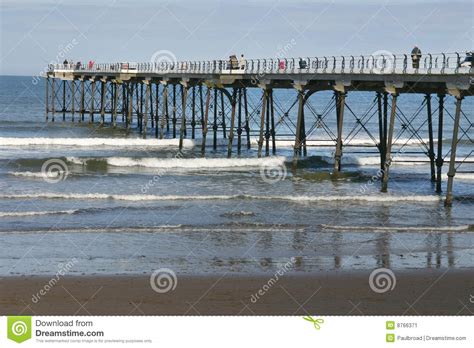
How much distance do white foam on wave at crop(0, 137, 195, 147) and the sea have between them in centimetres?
711

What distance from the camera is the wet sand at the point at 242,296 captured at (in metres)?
14.9

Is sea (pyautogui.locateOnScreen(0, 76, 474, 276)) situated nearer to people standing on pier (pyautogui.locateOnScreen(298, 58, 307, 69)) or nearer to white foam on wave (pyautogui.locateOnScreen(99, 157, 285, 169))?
white foam on wave (pyautogui.locateOnScreen(99, 157, 285, 169))

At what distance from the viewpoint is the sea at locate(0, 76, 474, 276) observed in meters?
19.5

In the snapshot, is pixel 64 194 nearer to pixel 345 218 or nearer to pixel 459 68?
pixel 345 218

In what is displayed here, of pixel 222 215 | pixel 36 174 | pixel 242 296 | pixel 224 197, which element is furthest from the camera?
pixel 36 174

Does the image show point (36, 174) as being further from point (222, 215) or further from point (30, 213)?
point (222, 215)

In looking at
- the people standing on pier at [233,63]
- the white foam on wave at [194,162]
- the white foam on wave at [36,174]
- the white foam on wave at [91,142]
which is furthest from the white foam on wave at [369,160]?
the white foam on wave at [36,174]

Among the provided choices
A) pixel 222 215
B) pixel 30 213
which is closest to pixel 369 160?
pixel 222 215

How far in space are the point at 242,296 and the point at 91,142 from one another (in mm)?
43943

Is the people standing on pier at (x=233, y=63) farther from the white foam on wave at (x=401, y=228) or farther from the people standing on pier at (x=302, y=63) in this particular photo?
the white foam on wave at (x=401, y=228)

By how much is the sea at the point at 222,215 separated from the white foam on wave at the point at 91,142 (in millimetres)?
7105

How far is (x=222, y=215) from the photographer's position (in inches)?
1054

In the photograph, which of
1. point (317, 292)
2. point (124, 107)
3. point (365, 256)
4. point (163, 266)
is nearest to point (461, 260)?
point (365, 256)

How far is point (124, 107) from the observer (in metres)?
71.6
